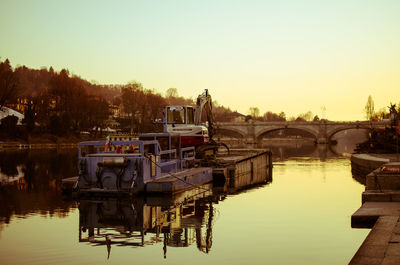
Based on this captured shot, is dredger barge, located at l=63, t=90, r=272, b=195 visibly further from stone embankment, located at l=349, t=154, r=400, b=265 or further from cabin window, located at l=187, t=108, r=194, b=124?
stone embankment, located at l=349, t=154, r=400, b=265

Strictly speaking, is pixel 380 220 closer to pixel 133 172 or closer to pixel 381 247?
pixel 381 247

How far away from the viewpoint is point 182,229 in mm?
18922

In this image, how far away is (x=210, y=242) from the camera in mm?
16750

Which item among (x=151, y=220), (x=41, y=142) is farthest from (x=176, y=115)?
(x=41, y=142)

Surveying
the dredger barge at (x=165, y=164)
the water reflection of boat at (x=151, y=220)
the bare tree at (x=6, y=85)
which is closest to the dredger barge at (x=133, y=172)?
the dredger barge at (x=165, y=164)

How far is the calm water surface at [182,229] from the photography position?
1484cm

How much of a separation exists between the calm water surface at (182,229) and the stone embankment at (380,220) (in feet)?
2.58

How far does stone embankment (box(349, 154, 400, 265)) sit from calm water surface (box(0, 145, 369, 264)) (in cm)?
79

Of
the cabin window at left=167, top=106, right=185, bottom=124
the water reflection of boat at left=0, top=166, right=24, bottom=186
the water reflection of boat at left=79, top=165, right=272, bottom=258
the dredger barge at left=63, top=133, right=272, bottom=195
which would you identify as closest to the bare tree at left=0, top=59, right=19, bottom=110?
the water reflection of boat at left=0, top=166, right=24, bottom=186

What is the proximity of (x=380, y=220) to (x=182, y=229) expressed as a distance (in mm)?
6846

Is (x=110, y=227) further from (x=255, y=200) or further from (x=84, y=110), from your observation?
(x=84, y=110)

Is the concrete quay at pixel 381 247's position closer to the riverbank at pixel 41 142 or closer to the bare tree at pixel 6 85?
the riverbank at pixel 41 142

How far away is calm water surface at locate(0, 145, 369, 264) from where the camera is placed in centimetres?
1484

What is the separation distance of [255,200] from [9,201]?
12.4 meters
